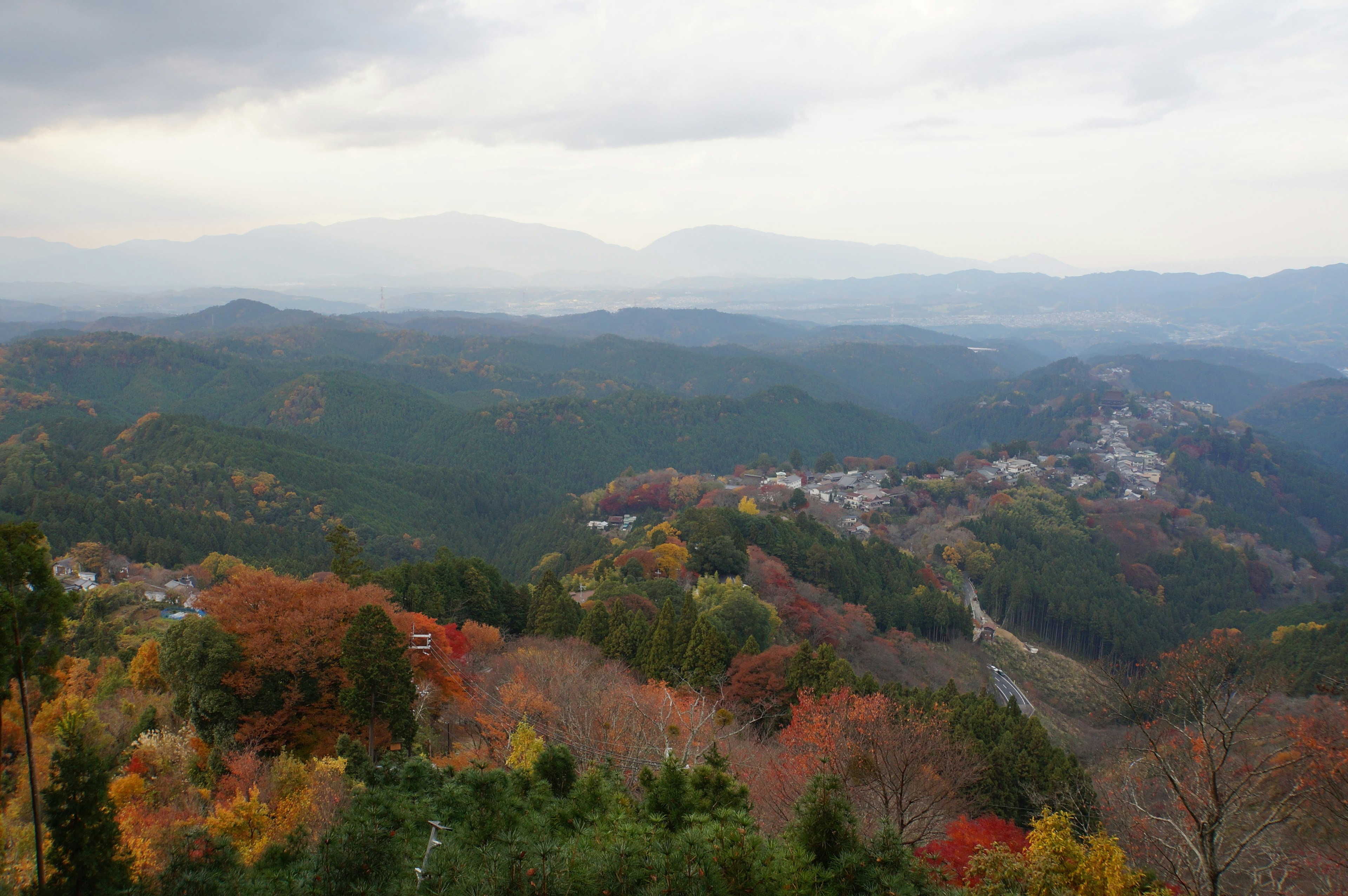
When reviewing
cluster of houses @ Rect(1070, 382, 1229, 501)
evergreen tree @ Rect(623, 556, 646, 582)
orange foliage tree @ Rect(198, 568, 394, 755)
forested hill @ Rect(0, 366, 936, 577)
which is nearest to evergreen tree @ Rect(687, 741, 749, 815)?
orange foliage tree @ Rect(198, 568, 394, 755)

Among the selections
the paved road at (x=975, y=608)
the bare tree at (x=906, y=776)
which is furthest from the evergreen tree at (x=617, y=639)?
the paved road at (x=975, y=608)

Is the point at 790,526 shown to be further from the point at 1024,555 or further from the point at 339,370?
the point at 339,370

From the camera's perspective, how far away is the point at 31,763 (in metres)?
9.86

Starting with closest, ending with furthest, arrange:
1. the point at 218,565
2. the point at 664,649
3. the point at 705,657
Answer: the point at 705,657 < the point at 664,649 < the point at 218,565

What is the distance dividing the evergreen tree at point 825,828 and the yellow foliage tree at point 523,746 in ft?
24.9

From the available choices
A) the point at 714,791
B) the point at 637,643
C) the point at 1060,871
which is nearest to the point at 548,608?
the point at 637,643

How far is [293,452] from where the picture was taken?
95.1 meters

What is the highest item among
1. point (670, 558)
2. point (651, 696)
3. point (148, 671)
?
point (148, 671)

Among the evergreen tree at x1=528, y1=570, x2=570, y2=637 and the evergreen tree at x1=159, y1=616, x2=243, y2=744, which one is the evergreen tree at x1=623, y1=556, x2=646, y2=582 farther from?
the evergreen tree at x1=159, y1=616, x2=243, y2=744

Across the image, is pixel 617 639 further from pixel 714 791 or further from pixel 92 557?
pixel 92 557

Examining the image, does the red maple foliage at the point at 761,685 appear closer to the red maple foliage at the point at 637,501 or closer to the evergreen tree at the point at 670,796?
the evergreen tree at the point at 670,796

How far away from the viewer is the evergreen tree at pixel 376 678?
802 inches

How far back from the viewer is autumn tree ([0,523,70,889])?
10422 mm

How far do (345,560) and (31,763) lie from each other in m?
22.4
